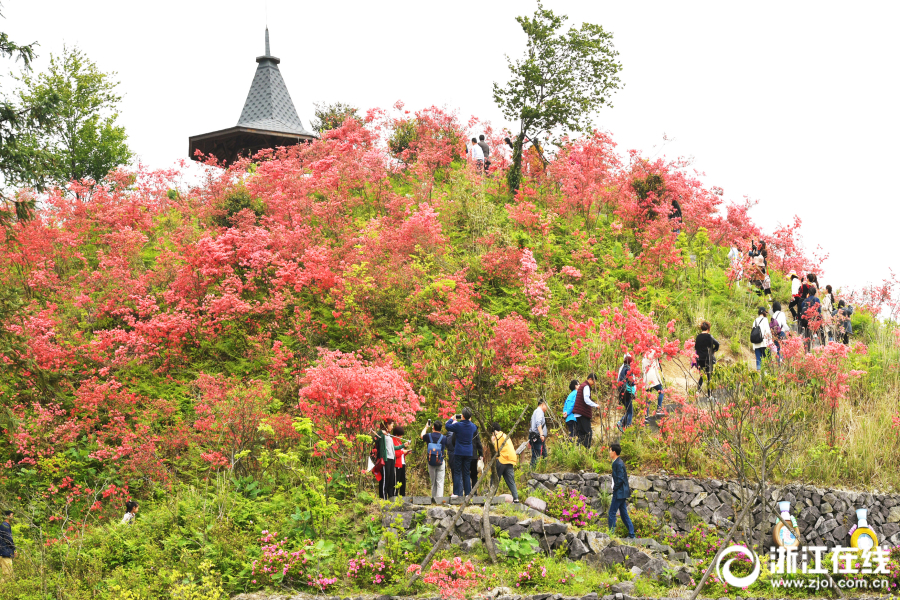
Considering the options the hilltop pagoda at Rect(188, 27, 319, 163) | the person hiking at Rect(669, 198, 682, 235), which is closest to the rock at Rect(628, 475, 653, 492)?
the person hiking at Rect(669, 198, 682, 235)

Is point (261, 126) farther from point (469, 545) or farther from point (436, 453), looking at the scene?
point (469, 545)

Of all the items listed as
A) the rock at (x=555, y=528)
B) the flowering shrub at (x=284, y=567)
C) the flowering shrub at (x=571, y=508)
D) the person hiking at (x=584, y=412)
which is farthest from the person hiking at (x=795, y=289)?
the flowering shrub at (x=284, y=567)

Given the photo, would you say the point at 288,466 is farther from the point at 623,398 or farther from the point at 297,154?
the point at 297,154

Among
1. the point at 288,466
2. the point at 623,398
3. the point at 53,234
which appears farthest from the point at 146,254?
the point at 623,398

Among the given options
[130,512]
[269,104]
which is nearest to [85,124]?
[269,104]

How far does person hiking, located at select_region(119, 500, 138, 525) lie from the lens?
11.5 m

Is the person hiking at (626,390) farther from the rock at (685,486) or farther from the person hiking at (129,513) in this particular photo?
the person hiking at (129,513)

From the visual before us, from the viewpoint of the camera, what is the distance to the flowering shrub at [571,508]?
11.5 metres

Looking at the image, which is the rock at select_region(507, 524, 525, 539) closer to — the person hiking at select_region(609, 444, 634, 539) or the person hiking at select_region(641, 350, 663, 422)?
the person hiking at select_region(609, 444, 634, 539)

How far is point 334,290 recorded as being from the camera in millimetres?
15438

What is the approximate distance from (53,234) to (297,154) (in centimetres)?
824

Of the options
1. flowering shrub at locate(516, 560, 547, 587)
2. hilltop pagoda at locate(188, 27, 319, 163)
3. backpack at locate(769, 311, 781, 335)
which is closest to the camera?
flowering shrub at locate(516, 560, 547, 587)

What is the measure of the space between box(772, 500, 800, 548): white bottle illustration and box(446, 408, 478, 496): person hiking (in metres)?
5.01

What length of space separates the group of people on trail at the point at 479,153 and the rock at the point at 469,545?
49.9ft
